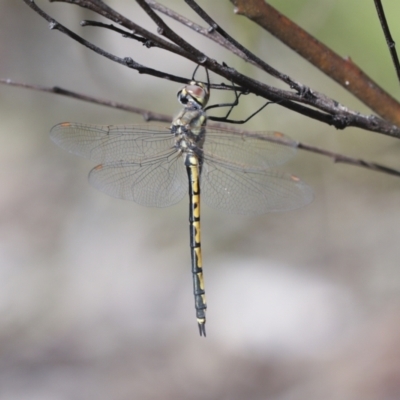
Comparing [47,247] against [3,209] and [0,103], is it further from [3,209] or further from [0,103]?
[0,103]

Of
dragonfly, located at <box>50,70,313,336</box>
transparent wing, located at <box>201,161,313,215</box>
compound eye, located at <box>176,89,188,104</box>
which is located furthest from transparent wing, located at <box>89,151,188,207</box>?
compound eye, located at <box>176,89,188,104</box>

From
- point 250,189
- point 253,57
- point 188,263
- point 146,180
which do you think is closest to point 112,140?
point 146,180

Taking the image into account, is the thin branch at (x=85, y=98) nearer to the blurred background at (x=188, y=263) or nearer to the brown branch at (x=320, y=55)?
the brown branch at (x=320, y=55)

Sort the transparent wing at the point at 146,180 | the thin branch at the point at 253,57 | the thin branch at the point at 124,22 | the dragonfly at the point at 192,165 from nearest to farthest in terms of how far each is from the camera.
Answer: the thin branch at the point at 124,22 → the thin branch at the point at 253,57 → the dragonfly at the point at 192,165 → the transparent wing at the point at 146,180

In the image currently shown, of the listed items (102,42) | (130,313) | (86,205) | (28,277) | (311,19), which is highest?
(102,42)

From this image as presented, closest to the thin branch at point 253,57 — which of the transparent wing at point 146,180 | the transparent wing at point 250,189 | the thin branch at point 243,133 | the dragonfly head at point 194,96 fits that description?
the thin branch at point 243,133

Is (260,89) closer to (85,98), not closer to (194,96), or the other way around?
(85,98)

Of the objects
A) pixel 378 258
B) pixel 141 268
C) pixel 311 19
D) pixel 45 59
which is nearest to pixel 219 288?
pixel 141 268
